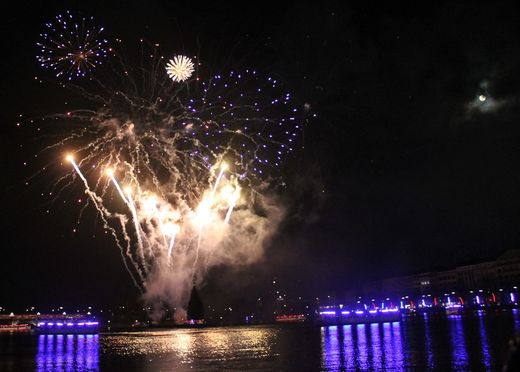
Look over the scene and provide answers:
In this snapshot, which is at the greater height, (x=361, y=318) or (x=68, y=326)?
(x=68, y=326)

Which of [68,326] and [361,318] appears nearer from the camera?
[361,318]

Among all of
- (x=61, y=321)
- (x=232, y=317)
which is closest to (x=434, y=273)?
(x=232, y=317)

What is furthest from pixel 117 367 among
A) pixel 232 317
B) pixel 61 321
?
pixel 232 317

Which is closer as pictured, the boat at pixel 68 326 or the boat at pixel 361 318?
the boat at pixel 361 318

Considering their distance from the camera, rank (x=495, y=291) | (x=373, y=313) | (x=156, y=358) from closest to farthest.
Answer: (x=156, y=358)
(x=373, y=313)
(x=495, y=291)

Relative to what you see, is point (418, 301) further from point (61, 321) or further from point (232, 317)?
point (61, 321)

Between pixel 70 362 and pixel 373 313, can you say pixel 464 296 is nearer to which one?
pixel 373 313

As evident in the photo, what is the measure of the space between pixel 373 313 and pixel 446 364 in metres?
62.3

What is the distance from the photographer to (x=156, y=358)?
83.8ft

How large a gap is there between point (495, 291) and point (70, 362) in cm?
10891

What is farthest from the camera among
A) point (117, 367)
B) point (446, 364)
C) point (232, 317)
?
point (232, 317)

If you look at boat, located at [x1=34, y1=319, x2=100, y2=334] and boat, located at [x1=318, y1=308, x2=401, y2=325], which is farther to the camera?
boat, located at [x1=34, y1=319, x2=100, y2=334]

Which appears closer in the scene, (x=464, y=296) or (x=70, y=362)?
(x=70, y=362)

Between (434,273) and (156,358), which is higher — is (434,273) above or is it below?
above
